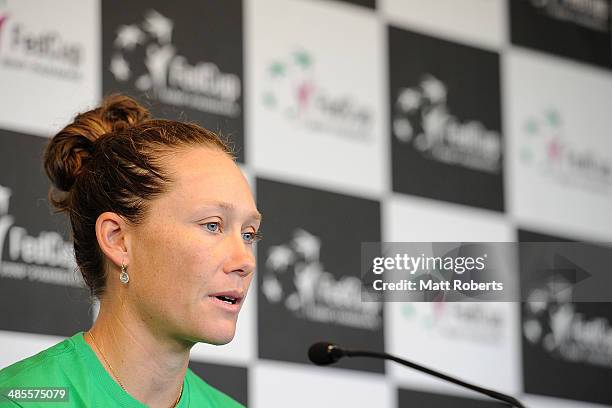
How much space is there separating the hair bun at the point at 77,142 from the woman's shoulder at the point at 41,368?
0.36 m

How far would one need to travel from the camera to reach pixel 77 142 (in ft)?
8.08

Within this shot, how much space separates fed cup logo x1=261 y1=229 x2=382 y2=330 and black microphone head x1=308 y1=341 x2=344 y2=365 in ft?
3.93

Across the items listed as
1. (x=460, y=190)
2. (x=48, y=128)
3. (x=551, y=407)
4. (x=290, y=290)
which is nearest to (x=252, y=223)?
(x=48, y=128)

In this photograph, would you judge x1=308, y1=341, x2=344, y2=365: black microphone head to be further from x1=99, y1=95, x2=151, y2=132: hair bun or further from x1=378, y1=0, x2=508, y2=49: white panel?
x1=378, y1=0, x2=508, y2=49: white panel

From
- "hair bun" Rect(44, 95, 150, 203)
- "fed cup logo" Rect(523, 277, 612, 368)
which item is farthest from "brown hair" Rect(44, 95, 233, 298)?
"fed cup logo" Rect(523, 277, 612, 368)

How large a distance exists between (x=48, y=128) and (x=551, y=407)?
208 cm

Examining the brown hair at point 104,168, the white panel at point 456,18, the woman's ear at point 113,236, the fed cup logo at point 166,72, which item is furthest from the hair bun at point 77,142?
the white panel at point 456,18

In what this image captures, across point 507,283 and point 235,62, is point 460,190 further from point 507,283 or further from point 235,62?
point 507,283

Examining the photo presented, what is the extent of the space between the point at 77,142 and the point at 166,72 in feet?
3.41

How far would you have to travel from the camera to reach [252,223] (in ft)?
7.40

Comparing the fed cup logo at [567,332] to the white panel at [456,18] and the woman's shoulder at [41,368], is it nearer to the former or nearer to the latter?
the white panel at [456,18]

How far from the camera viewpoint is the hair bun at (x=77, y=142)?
96.0 inches

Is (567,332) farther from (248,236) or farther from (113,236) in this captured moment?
(113,236)

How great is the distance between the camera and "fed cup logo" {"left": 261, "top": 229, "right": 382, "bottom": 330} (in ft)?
11.8
